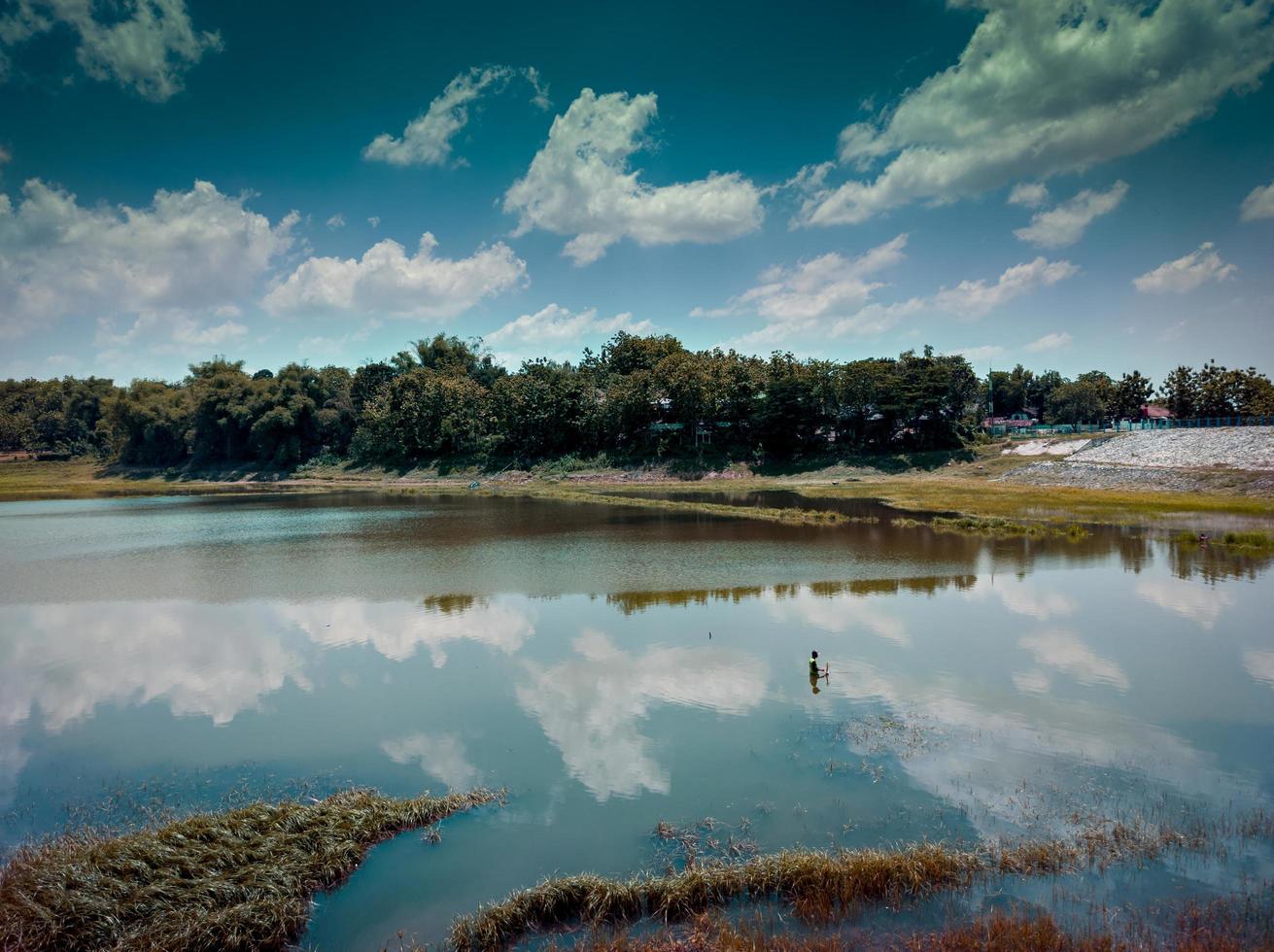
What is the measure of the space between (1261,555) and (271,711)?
118ft

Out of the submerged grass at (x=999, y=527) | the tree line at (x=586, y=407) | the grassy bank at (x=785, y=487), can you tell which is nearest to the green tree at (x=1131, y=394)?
the tree line at (x=586, y=407)

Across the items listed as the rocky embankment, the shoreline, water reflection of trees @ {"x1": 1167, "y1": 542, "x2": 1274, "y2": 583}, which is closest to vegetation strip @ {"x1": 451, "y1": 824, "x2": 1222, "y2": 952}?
water reflection of trees @ {"x1": 1167, "y1": 542, "x2": 1274, "y2": 583}

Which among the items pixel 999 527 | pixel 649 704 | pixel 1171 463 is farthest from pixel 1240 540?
pixel 649 704

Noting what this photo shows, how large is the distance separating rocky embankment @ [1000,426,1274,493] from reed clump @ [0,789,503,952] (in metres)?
55.2

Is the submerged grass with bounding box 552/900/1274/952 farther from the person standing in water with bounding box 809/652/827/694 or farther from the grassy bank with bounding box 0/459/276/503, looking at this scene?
the grassy bank with bounding box 0/459/276/503

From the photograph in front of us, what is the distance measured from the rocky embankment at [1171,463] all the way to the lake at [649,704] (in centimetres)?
2422

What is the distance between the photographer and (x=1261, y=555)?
28703 mm

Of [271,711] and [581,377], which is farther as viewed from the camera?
[581,377]

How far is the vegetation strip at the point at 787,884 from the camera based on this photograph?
26.5 ft

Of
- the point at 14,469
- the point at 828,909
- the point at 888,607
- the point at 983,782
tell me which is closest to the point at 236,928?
Result: the point at 828,909

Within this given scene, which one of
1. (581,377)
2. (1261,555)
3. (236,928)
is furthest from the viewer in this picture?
(581,377)

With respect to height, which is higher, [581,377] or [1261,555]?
[581,377]

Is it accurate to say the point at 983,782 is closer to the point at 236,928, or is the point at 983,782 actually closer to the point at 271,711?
the point at 236,928

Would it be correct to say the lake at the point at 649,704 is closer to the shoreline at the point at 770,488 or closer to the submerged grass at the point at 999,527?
the submerged grass at the point at 999,527
